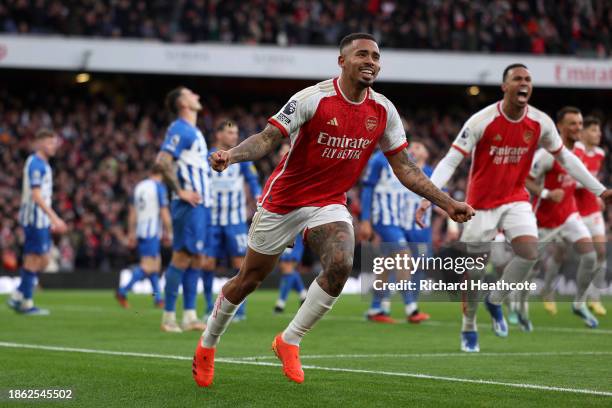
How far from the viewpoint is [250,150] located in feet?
20.7

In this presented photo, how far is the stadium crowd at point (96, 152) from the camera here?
2627cm

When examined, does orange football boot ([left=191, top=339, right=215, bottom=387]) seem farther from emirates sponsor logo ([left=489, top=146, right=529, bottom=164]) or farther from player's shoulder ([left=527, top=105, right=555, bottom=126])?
player's shoulder ([left=527, top=105, right=555, bottom=126])

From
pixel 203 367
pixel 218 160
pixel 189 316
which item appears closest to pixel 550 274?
pixel 189 316

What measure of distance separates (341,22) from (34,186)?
68.3 feet

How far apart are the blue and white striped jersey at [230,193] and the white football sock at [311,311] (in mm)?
6787

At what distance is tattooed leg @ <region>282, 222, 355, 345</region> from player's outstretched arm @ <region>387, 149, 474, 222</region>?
1.87 ft

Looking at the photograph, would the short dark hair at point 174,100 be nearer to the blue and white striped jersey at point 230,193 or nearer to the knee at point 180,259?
the knee at point 180,259

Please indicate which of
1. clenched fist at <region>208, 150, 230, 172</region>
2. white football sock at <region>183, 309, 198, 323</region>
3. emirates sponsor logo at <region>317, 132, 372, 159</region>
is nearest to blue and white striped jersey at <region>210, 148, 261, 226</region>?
white football sock at <region>183, 309, 198, 323</region>

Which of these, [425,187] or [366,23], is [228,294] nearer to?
[425,187]

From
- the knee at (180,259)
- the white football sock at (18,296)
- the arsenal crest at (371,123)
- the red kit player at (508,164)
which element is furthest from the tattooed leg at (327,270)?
the white football sock at (18,296)

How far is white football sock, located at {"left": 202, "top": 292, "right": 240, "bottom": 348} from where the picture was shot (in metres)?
6.95

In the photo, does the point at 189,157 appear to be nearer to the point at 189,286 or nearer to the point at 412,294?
the point at 189,286

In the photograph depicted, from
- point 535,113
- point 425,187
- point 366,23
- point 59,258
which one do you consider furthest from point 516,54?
point 425,187

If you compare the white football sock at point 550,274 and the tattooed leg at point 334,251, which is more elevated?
the tattooed leg at point 334,251
